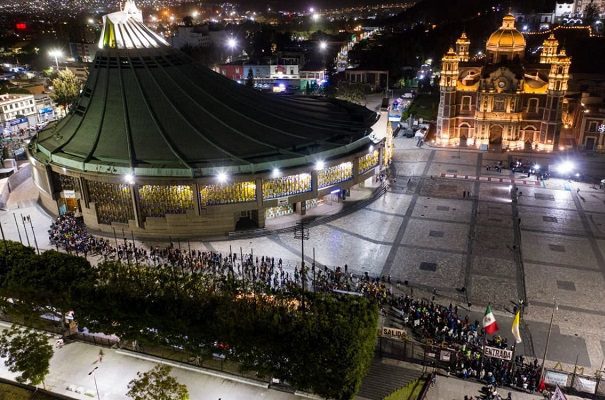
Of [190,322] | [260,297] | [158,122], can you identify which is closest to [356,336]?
[260,297]

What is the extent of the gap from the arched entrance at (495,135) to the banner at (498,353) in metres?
48.0

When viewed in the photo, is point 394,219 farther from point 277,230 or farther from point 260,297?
point 260,297

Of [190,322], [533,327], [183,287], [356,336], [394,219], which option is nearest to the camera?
[356,336]

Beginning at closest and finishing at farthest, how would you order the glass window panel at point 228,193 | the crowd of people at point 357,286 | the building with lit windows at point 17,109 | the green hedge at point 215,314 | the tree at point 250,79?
the green hedge at point 215,314
the crowd of people at point 357,286
the glass window panel at point 228,193
the building with lit windows at point 17,109
the tree at point 250,79

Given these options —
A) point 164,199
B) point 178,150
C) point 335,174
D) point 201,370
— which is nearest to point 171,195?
point 164,199

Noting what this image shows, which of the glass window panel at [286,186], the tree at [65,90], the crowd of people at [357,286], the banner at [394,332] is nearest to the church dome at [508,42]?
the glass window panel at [286,186]

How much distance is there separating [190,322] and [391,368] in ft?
37.1

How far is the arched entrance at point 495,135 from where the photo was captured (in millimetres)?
69188

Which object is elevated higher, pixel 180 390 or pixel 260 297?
pixel 260 297

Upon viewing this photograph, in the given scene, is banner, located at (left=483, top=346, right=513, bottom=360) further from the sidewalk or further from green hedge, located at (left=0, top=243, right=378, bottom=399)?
the sidewalk

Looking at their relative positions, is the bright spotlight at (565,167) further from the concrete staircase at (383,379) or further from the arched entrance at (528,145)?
the concrete staircase at (383,379)

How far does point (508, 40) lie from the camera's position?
67.4 m

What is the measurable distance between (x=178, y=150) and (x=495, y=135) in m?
44.9

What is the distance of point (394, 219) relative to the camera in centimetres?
4756
